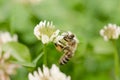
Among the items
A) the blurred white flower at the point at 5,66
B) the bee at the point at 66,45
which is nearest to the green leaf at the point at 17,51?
the blurred white flower at the point at 5,66

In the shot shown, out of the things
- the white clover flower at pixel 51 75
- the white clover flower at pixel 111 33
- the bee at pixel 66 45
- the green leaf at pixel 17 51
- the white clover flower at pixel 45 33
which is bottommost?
the white clover flower at pixel 51 75

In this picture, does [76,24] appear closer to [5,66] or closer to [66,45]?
[5,66]

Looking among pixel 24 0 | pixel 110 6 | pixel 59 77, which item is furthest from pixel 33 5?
pixel 59 77

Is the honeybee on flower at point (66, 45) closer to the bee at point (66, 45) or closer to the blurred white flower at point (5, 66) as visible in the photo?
the bee at point (66, 45)

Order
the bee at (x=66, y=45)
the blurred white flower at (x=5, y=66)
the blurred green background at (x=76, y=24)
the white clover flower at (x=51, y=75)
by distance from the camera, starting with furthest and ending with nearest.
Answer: the blurred green background at (x=76, y=24), the blurred white flower at (x=5, y=66), the bee at (x=66, y=45), the white clover flower at (x=51, y=75)

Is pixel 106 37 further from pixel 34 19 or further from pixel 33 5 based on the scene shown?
pixel 33 5

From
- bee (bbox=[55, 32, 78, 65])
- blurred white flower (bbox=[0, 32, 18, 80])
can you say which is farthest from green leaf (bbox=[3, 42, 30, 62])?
bee (bbox=[55, 32, 78, 65])

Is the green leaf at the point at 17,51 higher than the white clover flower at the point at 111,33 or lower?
higher

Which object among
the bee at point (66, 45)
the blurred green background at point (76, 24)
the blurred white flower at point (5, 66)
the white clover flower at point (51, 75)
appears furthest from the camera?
the blurred green background at point (76, 24)

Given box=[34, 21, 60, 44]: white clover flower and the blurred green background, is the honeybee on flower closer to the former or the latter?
box=[34, 21, 60, 44]: white clover flower
